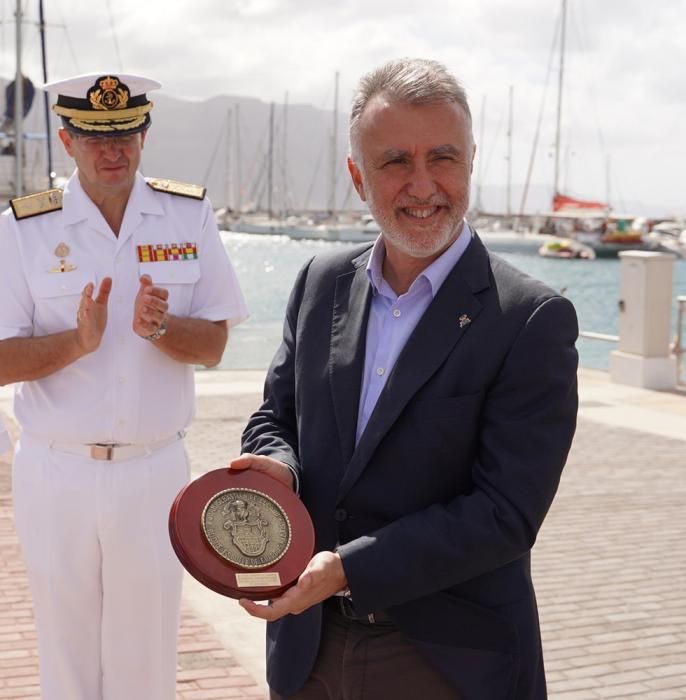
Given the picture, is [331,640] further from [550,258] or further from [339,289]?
[550,258]

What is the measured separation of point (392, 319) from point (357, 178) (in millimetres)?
291

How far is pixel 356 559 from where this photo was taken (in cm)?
210

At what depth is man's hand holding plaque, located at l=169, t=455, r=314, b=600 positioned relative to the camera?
6.81ft

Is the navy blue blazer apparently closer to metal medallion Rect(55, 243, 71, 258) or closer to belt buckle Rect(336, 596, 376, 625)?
belt buckle Rect(336, 596, 376, 625)

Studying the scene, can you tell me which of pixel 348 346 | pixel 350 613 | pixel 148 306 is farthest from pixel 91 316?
pixel 350 613

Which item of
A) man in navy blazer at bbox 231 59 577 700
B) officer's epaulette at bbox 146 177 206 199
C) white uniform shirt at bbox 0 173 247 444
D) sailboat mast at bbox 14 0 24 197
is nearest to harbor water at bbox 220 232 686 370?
officer's epaulette at bbox 146 177 206 199

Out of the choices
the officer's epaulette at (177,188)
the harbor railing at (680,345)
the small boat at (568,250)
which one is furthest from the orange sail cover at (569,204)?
the officer's epaulette at (177,188)

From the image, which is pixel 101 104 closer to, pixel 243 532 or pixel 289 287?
pixel 243 532

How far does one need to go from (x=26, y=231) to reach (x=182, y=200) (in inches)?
19.4

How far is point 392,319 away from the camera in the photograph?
2.32 m

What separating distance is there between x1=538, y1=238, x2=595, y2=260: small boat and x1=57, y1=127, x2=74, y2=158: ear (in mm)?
75020

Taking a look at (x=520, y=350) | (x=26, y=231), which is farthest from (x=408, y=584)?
(x=26, y=231)

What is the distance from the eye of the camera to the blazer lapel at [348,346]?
2240 millimetres

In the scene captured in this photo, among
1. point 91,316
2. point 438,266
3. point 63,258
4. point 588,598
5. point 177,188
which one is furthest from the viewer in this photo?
point 588,598
